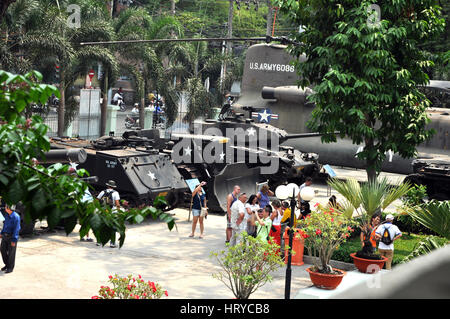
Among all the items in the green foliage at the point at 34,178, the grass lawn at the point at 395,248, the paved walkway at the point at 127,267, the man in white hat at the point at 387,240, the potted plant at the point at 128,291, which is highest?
the green foliage at the point at 34,178

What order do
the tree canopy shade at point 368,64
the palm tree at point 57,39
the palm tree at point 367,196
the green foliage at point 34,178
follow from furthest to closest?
the palm tree at point 57,39
the tree canopy shade at point 368,64
the palm tree at point 367,196
the green foliage at point 34,178

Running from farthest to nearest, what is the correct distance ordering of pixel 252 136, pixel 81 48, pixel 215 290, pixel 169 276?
pixel 81 48
pixel 252 136
pixel 169 276
pixel 215 290

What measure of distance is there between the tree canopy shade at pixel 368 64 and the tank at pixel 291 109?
768cm

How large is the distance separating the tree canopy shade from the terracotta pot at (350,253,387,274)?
3.02 m

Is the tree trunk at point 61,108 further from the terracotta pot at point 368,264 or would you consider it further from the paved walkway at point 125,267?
the terracotta pot at point 368,264

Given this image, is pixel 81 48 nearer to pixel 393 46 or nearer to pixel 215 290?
pixel 393 46

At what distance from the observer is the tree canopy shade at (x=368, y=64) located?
1323 centimetres

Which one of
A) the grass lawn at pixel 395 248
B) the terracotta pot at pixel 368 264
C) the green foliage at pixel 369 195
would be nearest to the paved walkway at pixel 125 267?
the grass lawn at pixel 395 248

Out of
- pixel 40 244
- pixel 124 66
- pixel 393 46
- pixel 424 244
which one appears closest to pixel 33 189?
pixel 424 244

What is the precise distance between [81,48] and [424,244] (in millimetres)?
16604

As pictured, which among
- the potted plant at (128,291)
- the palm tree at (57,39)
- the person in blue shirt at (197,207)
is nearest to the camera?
the potted plant at (128,291)

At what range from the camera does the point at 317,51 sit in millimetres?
13734

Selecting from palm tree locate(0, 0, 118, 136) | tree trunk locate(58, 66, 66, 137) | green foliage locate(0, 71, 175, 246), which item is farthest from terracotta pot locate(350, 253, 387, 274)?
tree trunk locate(58, 66, 66, 137)

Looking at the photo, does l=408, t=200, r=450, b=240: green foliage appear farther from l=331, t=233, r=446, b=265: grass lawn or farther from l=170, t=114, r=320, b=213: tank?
l=170, t=114, r=320, b=213: tank
